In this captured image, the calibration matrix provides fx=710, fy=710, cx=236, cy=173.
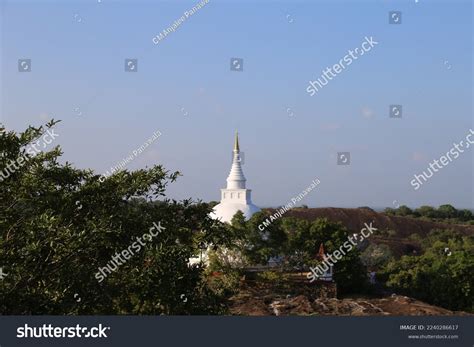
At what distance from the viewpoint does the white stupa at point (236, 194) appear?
4194cm

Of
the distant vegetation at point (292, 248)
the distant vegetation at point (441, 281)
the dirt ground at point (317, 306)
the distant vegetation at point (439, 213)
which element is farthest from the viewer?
the distant vegetation at point (439, 213)

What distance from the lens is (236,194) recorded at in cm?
4331

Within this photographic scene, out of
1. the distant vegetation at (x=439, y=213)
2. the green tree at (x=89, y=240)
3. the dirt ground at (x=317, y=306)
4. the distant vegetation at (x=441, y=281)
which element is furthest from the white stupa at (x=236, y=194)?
the distant vegetation at (x=439, y=213)

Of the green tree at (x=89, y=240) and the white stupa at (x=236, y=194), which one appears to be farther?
the white stupa at (x=236, y=194)

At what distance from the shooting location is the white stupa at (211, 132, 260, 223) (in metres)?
41.9

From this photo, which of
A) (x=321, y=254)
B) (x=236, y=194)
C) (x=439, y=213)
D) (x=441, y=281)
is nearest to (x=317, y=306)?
(x=321, y=254)

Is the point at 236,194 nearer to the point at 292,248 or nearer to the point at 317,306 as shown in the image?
the point at 292,248

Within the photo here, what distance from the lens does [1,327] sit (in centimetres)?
1276

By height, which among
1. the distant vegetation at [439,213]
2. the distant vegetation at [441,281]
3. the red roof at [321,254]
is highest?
the distant vegetation at [439,213]


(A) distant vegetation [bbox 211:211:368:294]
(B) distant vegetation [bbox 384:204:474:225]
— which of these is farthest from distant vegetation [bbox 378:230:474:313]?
(B) distant vegetation [bbox 384:204:474:225]

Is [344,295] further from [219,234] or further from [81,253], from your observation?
[81,253]

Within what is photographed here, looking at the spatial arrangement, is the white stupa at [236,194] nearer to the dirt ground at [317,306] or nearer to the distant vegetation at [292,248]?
the distant vegetation at [292,248]

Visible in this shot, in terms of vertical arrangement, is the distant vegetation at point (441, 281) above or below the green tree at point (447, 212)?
Result: below

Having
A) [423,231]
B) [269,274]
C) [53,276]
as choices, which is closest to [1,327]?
[53,276]
